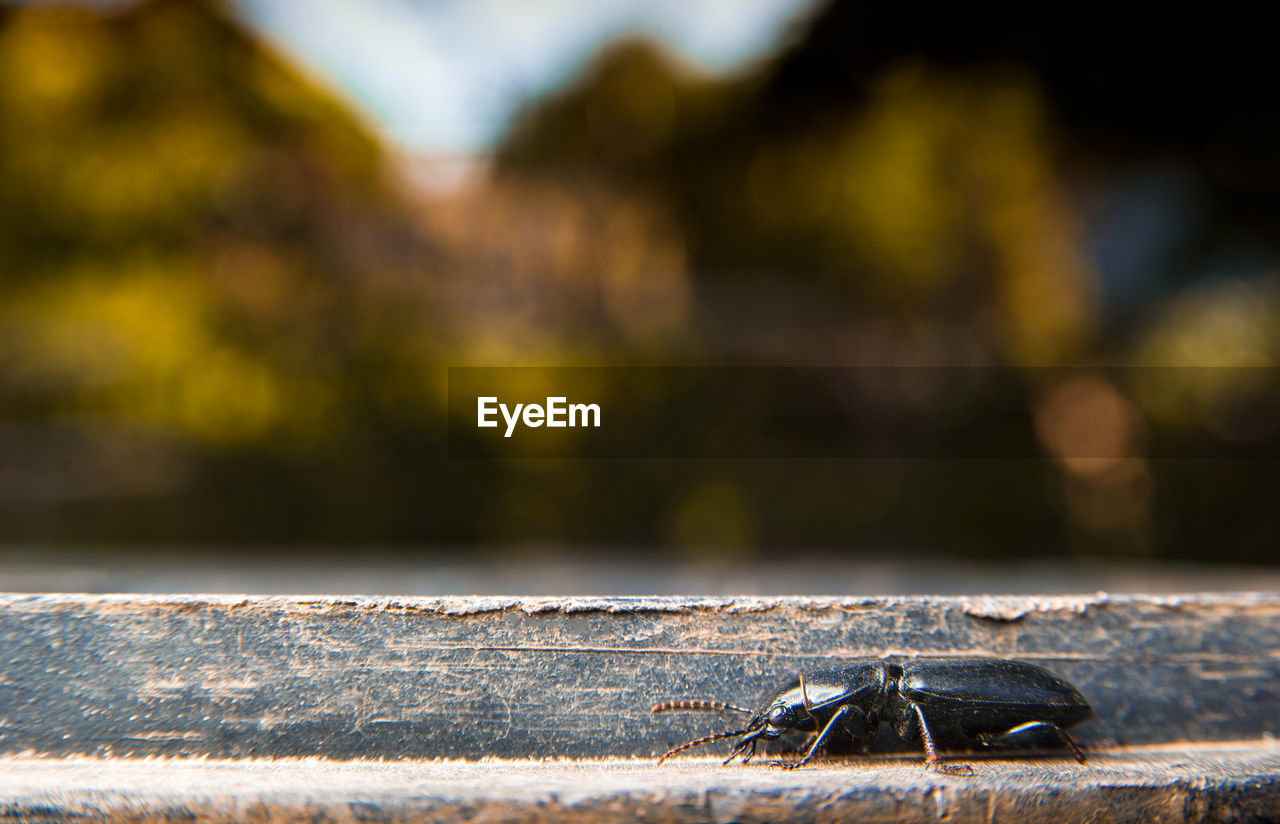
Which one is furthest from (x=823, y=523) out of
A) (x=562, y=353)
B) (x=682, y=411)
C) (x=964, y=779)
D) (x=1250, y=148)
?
(x=964, y=779)

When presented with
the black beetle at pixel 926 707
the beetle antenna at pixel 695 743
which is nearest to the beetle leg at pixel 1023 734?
the black beetle at pixel 926 707

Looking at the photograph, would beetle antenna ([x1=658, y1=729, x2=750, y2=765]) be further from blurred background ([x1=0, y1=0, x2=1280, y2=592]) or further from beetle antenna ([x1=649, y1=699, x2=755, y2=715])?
blurred background ([x1=0, y1=0, x2=1280, y2=592])

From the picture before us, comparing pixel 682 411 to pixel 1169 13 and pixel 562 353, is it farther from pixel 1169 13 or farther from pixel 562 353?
pixel 1169 13

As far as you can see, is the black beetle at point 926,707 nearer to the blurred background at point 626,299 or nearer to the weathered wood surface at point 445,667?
the weathered wood surface at point 445,667

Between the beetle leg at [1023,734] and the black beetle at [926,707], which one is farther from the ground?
the black beetle at [926,707]

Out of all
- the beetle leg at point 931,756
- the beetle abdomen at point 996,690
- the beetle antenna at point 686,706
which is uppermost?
the beetle abdomen at point 996,690

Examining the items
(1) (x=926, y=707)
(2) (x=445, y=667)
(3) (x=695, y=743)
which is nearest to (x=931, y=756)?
(1) (x=926, y=707)

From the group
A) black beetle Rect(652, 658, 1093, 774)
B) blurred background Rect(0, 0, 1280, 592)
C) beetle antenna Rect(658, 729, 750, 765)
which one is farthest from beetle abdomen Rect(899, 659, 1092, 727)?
blurred background Rect(0, 0, 1280, 592)

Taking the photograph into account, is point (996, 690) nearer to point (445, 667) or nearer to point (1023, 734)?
point (1023, 734)

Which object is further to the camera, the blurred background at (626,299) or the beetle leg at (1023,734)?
the blurred background at (626,299)
